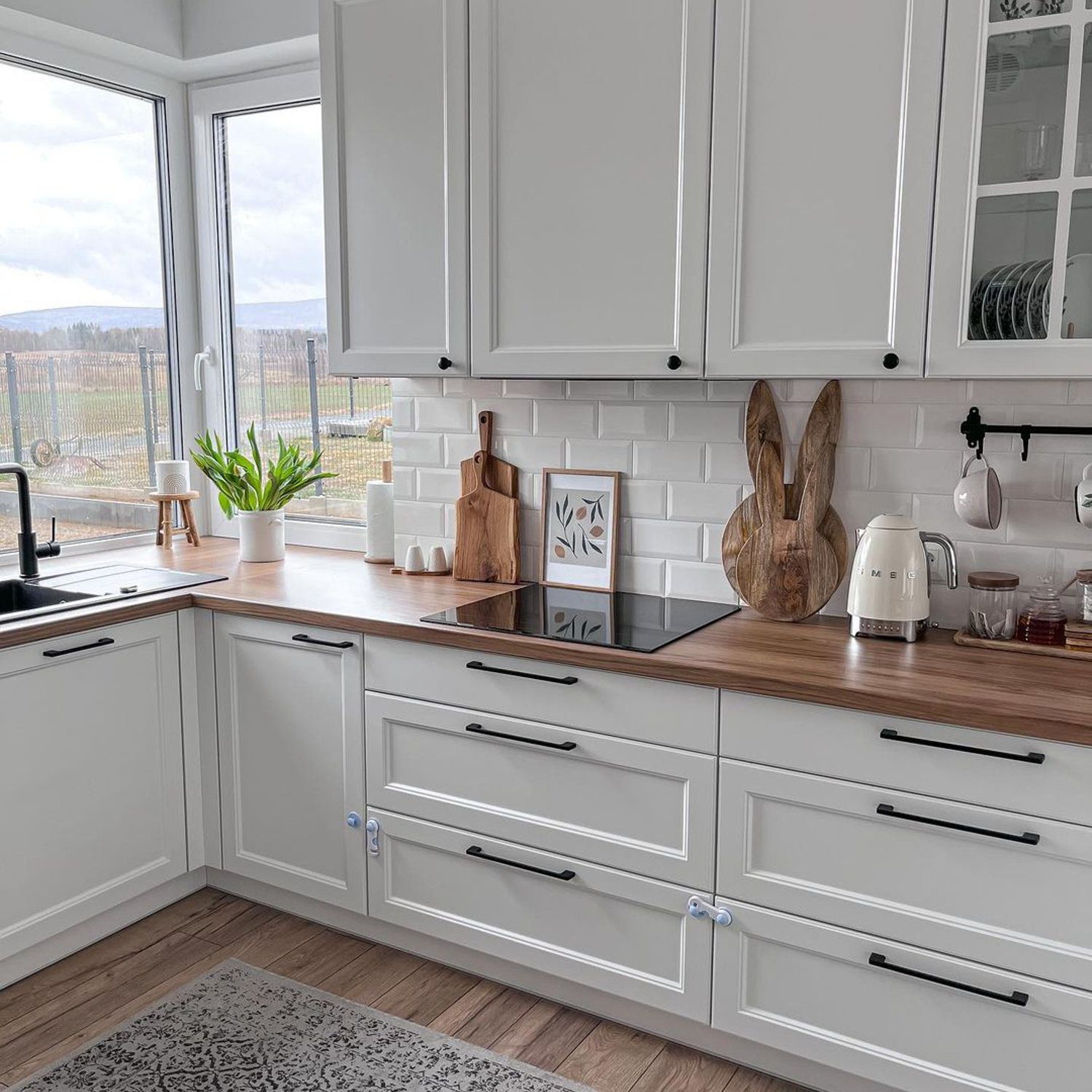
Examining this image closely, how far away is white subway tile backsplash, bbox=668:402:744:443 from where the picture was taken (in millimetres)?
2553

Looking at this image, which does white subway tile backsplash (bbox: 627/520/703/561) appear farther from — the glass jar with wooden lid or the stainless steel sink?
the stainless steel sink

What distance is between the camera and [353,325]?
8.98ft

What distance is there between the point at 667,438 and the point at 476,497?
554 mm

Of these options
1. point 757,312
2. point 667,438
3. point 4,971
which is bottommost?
point 4,971

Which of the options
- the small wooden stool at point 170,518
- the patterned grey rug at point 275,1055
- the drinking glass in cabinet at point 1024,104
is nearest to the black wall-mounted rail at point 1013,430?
the drinking glass in cabinet at point 1024,104

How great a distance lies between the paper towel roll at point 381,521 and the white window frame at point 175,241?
87 cm

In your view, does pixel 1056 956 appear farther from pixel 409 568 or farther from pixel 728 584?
pixel 409 568

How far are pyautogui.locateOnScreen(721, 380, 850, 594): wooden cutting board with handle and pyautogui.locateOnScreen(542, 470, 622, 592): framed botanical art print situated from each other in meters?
0.31

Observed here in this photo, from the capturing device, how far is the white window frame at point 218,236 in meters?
3.35

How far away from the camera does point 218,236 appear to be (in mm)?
3572

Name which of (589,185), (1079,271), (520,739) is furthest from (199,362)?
(1079,271)

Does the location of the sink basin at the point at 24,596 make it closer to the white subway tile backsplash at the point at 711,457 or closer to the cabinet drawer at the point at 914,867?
the white subway tile backsplash at the point at 711,457

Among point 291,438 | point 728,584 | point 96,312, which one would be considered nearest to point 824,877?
point 728,584

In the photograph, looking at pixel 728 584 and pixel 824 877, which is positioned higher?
pixel 728 584
